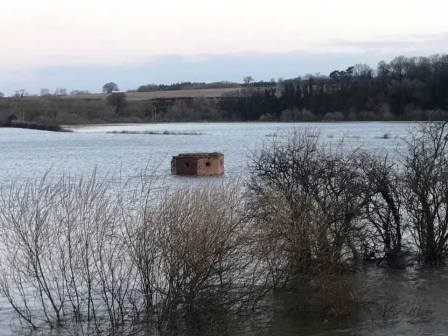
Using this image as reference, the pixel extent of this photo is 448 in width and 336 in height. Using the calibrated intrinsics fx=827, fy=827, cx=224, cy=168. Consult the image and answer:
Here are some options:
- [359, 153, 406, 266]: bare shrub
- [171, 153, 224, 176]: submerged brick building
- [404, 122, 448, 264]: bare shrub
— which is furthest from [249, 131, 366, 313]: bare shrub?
[171, 153, 224, 176]: submerged brick building

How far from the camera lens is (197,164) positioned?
4481 cm

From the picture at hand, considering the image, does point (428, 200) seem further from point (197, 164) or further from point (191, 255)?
point (197, 164)

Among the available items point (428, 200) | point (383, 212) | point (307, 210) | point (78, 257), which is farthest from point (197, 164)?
point (78, 257)

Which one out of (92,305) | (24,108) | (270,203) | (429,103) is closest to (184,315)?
(92,305)

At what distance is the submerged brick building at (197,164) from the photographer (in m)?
44.4

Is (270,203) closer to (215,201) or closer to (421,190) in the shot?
(215,201)

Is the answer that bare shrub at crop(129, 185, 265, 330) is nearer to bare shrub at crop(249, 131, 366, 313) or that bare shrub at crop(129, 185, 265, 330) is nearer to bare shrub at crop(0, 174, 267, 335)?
bare shrub at crop(0, 174, 267, 335)

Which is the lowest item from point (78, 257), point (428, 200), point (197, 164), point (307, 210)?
point (197, 164)

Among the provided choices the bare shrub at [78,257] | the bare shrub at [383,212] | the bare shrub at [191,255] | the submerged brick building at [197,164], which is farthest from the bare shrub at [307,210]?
the submerged brick building at [197,164]

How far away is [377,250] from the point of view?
51.5 ft

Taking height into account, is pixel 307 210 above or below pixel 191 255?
above

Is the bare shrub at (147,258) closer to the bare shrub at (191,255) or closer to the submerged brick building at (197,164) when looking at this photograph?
the bare shrub at (191,255)

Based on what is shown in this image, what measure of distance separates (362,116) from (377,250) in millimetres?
136678

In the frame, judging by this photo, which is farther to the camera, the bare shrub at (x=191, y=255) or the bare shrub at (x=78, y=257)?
the bare shrub at (x=78, y=257)
